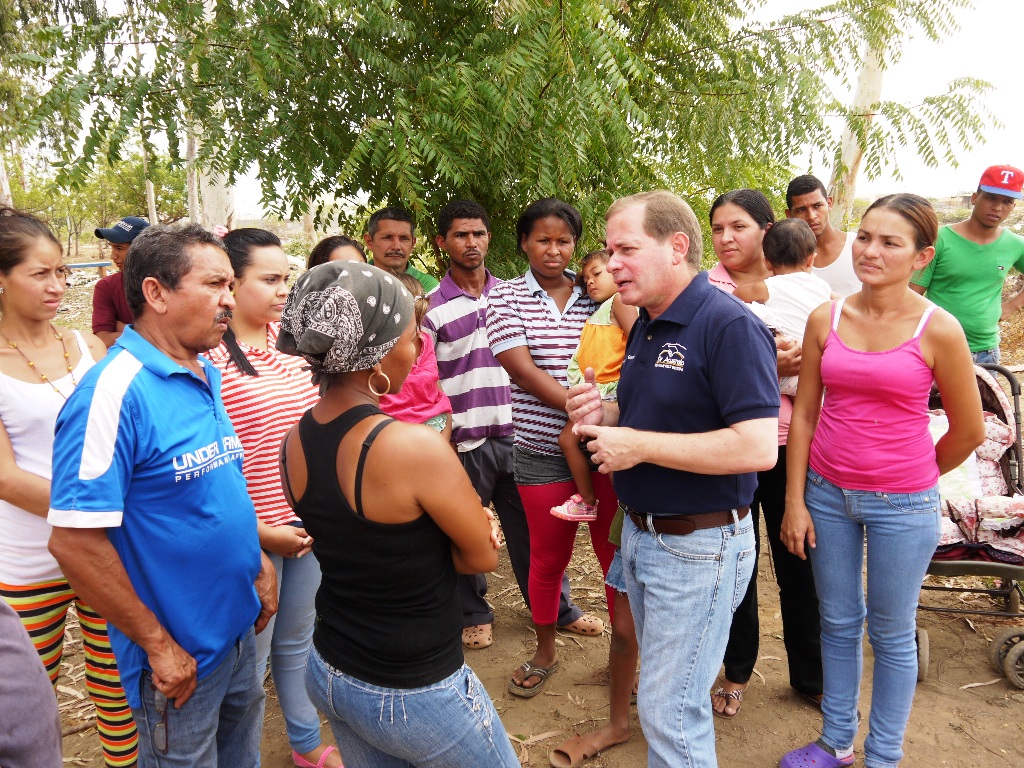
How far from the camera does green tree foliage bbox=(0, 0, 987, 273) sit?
179 inches

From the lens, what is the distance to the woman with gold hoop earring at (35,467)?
2527 mm

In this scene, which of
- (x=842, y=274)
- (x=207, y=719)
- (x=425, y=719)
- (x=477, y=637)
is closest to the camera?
(x=425, y=719)

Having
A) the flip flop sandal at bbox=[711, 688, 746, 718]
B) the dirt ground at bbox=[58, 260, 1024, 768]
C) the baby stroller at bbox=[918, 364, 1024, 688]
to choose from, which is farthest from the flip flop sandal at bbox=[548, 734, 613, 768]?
the baby stroller at bbox=[918, 364, 1024, 688]

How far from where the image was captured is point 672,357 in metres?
2.31

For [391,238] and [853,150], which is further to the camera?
[853,150]

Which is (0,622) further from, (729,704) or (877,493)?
(729,704)

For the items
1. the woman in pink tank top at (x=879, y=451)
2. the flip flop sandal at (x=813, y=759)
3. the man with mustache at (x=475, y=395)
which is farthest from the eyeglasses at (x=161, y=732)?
the flip flop sandal at (x=813, y=759)

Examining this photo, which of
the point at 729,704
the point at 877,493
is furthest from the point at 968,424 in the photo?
the point at 729,704

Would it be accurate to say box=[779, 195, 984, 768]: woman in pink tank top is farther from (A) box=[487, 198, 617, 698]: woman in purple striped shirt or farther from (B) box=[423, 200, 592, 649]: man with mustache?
(B) box=[423, 200, 592, 649]: man with mustache

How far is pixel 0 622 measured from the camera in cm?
106

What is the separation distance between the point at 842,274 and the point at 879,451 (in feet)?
7.59

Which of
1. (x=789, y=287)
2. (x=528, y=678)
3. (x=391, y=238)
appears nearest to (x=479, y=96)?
(x=391, y=238)

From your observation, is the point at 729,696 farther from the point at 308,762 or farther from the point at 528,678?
the point at 308,762

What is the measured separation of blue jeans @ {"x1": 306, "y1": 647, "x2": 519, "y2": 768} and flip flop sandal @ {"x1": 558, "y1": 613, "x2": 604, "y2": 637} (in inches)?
101
